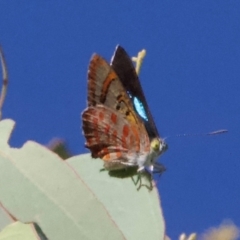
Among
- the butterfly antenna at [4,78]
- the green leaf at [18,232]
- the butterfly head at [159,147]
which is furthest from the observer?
the butterfly head at [159,147]

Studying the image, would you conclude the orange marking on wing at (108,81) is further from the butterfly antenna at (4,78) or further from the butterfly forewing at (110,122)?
the butterfly antenna at (4,78)

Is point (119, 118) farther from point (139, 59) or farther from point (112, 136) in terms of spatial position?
point (139, 59)

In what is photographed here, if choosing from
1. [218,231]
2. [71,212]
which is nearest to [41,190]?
[71,212]

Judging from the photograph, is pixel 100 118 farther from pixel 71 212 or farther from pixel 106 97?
pixel 71 212

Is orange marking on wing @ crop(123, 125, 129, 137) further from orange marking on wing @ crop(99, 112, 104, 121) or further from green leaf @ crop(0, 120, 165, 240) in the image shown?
green leaf @ crop(0, 120, 165, 240)

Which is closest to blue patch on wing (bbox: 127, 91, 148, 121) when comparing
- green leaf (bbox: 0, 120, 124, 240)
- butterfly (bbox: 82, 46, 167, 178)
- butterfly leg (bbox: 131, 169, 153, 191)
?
butterfly (bbox: 82, 46, 167, 178)

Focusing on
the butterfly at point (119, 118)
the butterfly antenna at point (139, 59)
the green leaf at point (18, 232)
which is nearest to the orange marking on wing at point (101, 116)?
the butterfly at point (119, 118)

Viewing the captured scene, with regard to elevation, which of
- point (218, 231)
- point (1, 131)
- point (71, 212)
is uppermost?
point (1, 131)
